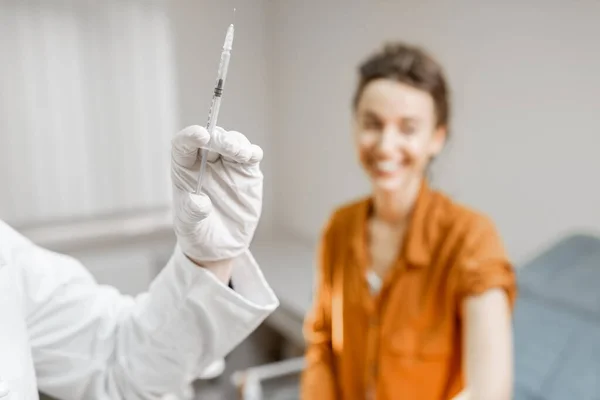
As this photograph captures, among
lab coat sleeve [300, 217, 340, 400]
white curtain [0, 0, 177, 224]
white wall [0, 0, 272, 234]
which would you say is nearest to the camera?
white wall [0, 0, 272, 234]

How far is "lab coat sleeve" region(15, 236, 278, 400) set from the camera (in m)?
→ 0.52

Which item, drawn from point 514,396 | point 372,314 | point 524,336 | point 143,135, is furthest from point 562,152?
point 143,135

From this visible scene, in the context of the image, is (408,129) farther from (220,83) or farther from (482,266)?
(220,83)

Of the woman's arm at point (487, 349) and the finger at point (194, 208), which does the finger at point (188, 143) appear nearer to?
the finger at point (194, 208)

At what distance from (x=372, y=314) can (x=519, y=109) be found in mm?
770

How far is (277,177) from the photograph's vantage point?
2.35 ft

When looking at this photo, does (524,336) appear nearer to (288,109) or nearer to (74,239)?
(288,109)

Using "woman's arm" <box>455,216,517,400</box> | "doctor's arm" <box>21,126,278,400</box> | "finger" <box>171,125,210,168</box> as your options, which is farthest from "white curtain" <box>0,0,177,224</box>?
"woman's arm" <box>455,216,517,400</box>

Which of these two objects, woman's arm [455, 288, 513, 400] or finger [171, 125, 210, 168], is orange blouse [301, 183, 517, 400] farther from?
finger [171, 125, 210, 168]

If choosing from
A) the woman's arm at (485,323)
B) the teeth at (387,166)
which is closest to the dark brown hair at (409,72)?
the teeth at (387,166)

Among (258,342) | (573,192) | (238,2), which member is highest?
(238,2)

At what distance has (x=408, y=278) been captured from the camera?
864 mm

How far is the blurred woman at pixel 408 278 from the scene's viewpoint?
79 centimetres

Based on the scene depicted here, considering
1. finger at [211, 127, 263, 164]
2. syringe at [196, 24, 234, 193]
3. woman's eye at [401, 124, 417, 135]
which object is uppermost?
syringe at [196, 24, 234, 193]
